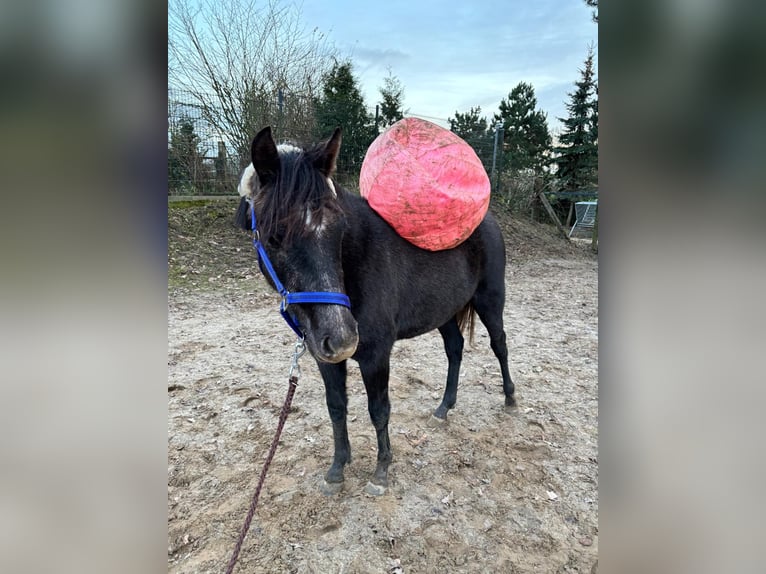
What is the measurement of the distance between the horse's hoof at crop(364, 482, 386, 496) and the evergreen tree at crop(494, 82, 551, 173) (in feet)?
66.1

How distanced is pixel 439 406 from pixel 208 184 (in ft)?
25.0

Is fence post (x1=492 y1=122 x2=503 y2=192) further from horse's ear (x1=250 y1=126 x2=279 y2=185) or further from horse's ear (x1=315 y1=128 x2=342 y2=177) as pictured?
horse's ear (x1=250 y1=126 x2=279 y2=185)

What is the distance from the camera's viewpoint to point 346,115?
33.5 ft

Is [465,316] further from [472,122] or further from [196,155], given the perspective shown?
[472,122]

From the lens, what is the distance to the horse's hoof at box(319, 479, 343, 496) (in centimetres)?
240

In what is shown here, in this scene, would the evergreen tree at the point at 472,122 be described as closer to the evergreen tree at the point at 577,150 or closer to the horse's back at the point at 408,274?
the evergreen tree at the point at 577,150

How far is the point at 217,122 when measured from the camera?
8398 mm

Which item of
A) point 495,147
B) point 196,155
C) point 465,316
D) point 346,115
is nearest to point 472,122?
point 495,147

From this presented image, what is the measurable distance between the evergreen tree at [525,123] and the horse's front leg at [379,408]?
20.0 meters

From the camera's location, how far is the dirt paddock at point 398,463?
2.01 m

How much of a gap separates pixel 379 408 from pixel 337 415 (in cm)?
29
